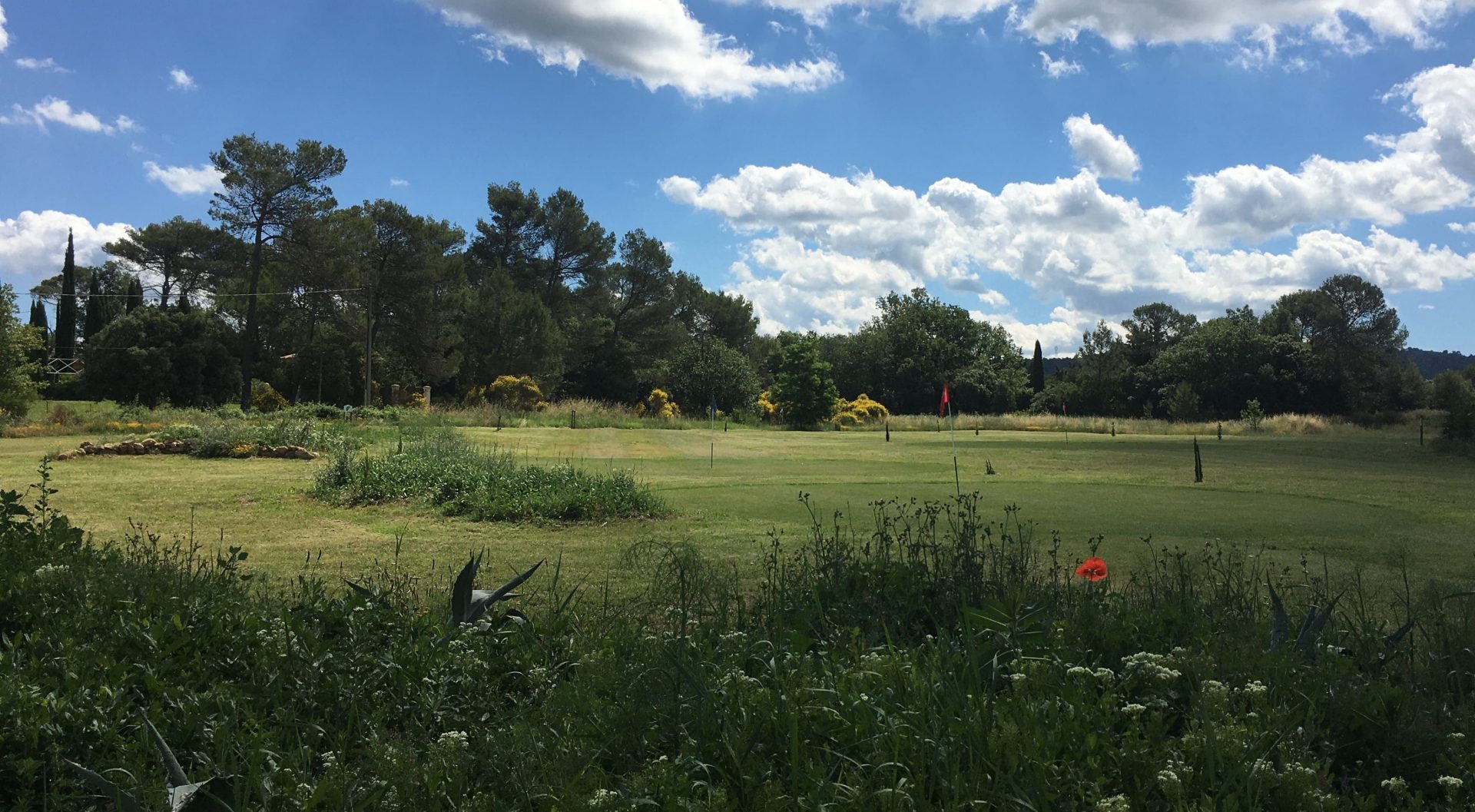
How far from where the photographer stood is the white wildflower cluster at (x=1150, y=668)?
286cm

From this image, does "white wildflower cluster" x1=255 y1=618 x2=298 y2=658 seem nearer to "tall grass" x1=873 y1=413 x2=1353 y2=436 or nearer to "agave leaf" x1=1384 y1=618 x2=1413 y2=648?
"agave leaf" x1=1384 y1=618 x2=1413 y2=648

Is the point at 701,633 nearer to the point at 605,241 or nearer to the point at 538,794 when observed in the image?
the point at 538,794

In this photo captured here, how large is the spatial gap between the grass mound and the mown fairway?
0.36m

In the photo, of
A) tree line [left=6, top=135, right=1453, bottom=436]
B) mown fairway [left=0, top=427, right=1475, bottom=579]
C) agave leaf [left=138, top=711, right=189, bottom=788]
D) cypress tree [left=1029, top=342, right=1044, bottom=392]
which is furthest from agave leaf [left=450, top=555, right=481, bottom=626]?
cypress tree [left=1029, top=342, right=1044, bottom=392]

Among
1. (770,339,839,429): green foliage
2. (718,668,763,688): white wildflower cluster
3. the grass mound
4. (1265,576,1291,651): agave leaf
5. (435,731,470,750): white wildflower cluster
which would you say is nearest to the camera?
(435,731,470,750): white wildflower cluster

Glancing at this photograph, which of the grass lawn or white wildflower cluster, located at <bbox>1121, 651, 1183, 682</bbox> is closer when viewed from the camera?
white wildflower cluster, located at <bbox>1121, 651, 1183, 682</bbox>

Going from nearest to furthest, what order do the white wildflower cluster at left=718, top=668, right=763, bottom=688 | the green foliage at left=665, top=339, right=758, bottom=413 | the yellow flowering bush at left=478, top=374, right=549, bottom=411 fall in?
the white wildflower cluster at left=718, top=668, right=763, bottom=688
the yellow flowering bush at left=478, top=374, right=549, bottom=411
the green foliage at left=665, top=339, right=758, bottom=413

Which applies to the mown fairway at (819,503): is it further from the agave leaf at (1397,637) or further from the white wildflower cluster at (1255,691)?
the white wildflower cluster at (1255,691)

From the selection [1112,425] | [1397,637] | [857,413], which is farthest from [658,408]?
[1397,637]

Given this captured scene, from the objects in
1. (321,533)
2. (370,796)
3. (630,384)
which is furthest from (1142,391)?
(370,796)

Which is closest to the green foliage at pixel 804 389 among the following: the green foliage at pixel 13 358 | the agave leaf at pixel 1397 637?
the green foliage at pixel 13 358

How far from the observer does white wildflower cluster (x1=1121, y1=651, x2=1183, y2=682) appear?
2.86 m

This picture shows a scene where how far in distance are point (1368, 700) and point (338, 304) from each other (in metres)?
45.6

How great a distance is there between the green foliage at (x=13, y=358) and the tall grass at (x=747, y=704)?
2595 cm
